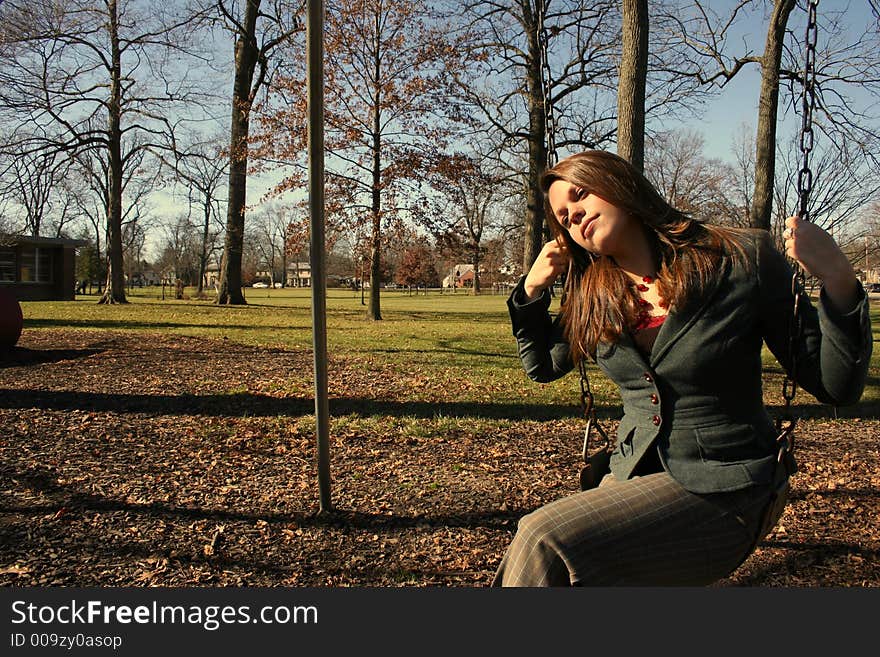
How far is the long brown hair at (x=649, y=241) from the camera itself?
2.00m

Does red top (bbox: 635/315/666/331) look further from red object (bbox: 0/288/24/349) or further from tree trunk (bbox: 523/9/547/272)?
tree trunk (bbox: 523/9/547/272)

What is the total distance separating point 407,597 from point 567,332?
40.5 inches

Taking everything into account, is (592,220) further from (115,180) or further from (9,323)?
(115,180)

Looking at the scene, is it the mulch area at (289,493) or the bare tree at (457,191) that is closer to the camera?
the mulch area at (289,493)

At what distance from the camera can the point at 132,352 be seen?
10930mm

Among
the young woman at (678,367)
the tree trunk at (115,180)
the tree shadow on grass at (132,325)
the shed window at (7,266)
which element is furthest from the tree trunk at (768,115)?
the shed window at (7,266)

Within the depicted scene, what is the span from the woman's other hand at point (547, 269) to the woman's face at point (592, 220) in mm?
170

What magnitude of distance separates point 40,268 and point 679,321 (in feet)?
128

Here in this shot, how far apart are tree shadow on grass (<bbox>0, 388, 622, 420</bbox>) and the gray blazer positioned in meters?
4.88

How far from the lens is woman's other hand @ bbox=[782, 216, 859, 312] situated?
178 cm

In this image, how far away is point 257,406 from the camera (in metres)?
7.12

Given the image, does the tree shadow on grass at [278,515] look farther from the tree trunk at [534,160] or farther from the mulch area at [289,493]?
the tree trunk at [534,160]

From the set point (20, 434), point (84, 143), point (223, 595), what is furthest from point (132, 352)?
point (84, 143)

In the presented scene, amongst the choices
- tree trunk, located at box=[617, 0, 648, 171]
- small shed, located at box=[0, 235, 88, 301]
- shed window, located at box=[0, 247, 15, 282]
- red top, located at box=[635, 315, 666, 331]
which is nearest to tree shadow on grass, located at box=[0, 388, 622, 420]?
tree trunk, located at box=[617, 0, 648, 171]
